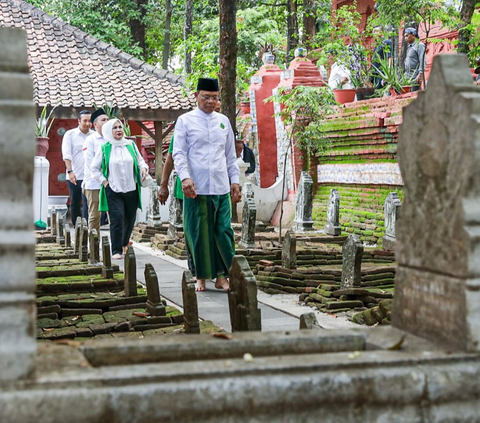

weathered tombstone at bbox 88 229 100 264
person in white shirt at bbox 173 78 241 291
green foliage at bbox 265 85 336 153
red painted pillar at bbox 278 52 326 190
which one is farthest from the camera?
red painted pillar at bbox 278 52 326 190

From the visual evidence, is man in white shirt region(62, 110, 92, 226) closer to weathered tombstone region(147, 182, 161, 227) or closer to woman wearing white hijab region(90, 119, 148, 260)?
weathered tombstone region(147, 182, 161, 227)

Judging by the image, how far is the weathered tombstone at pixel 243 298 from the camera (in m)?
4.43

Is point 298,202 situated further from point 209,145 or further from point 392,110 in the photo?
point 209,145

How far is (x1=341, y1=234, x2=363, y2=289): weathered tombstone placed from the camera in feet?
24.8

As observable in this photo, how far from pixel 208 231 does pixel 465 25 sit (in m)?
5.85

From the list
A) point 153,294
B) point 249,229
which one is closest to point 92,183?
point 249,229

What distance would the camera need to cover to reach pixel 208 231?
794 cm

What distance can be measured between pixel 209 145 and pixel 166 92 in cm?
1332

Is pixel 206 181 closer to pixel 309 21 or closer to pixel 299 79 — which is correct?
pixel 299 79

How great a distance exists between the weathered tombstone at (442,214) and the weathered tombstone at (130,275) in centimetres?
372

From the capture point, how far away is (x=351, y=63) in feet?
56.0

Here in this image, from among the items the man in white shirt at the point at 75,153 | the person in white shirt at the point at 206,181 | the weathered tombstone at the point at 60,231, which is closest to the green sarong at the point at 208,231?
the person in white shirt at the point at 206,181

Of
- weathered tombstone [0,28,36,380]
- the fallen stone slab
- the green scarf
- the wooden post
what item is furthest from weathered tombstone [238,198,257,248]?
the wooden post

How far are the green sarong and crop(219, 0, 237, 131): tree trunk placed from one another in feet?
17.3
